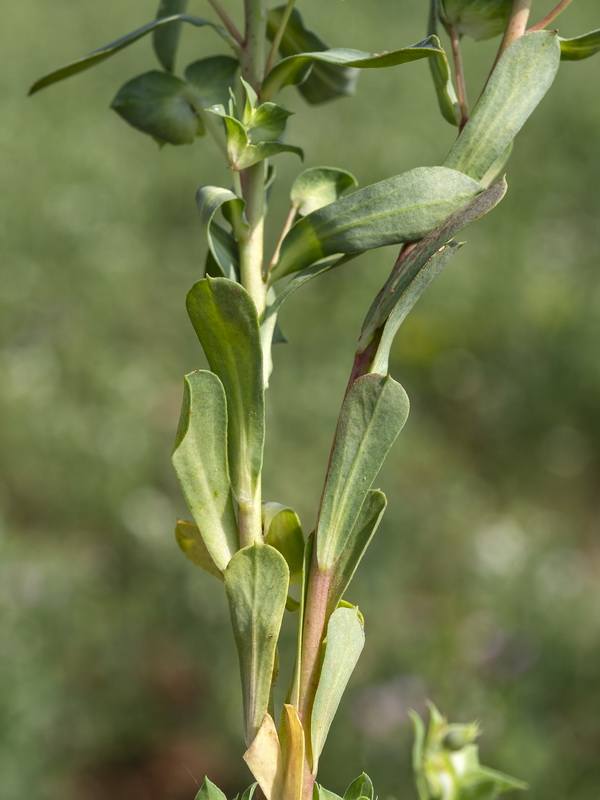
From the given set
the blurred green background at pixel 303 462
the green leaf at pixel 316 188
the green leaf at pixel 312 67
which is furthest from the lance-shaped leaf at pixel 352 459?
the blurred green background at pixel 303 462

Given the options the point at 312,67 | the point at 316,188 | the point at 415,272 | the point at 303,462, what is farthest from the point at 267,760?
the point at 303,462

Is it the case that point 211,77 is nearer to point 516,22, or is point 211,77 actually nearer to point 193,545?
point 516,22

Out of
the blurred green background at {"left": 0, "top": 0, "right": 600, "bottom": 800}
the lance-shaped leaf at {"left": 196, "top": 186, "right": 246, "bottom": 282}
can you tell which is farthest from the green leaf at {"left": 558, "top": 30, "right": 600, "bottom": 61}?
the blurred green background at {"left": 0, "top": 0, "right": 600, "bottom": 800}

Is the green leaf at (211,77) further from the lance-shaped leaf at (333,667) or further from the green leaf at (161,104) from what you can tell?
the lance-shaped leaf at (333,667)

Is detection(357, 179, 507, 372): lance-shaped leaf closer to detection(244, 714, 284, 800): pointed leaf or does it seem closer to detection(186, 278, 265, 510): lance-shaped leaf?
detection(186, 278, 265, 510): lance-shaped leaf

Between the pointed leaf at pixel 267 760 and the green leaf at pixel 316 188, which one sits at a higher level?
the green leaf at pixel 316 188

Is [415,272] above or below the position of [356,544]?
above
